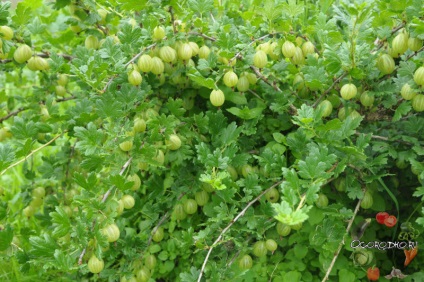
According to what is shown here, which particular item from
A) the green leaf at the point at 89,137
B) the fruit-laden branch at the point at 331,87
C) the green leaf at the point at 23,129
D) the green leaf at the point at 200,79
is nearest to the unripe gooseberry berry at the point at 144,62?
the green leaf at the point at 200,79

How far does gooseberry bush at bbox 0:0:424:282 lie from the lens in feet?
4.47

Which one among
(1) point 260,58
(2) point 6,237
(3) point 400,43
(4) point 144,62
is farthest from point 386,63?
(2) point 6,237

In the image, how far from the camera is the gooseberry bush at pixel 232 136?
1.36 metres

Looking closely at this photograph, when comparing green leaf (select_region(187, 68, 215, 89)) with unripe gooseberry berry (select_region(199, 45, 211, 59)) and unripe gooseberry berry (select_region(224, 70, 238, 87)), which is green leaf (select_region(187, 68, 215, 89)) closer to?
unripe gooseberry berry (select_region(224, 70, 238, 87))

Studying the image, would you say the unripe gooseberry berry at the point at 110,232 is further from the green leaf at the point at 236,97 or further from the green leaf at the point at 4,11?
the green leaf at the point at 4,11

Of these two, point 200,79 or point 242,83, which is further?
point 242,83

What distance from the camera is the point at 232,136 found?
4.99 feet

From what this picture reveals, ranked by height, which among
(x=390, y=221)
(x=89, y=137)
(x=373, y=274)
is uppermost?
(x=89, y=137)

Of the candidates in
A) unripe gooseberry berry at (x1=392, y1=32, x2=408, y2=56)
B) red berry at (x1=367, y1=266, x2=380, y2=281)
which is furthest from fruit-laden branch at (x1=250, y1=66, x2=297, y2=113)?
red berry at (x1=367, y1=266, x2=380, y2=281)

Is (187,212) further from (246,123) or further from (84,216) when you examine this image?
(84,216)

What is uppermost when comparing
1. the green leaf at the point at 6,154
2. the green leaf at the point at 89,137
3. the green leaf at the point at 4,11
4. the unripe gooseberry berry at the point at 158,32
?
the green leaf at the point at 4,11

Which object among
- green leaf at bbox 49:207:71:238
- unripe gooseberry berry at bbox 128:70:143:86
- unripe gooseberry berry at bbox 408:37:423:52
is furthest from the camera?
unripe gooseberry berry at bbox 128:70:143:86

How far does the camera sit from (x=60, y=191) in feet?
6.77

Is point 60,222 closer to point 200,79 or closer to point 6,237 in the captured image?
point 6,237
